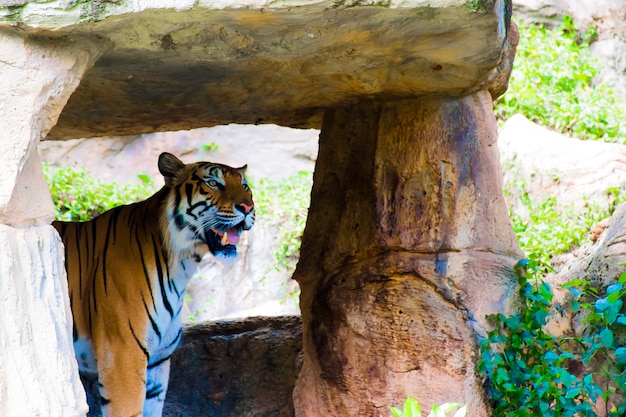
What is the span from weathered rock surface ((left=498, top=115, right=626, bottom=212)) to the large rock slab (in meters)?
2.88

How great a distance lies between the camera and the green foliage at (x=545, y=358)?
4277 millimetres

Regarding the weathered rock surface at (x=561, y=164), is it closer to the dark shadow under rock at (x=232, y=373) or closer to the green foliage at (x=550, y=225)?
the green foliage at (x=550, y=225)

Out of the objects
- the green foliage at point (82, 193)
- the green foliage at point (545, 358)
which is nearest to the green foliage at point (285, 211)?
the green foliage at point (82, 193)

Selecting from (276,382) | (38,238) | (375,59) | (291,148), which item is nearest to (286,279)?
(291,148)

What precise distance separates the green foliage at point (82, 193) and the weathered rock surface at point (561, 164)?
368 cm

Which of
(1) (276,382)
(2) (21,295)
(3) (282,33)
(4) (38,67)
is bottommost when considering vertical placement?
(1) (276,382)

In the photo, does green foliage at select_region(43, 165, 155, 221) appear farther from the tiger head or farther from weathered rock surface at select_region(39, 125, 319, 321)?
the tiger head

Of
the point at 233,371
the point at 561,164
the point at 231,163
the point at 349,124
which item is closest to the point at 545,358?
the point at 349,124

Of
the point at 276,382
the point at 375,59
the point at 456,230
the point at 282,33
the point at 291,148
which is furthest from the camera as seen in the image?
the point at 291,148

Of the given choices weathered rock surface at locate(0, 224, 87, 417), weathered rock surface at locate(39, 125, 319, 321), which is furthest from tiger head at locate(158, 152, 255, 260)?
weathered rock surface at locate(39, 125, 319, 321)

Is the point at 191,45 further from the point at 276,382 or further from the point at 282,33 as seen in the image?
the point at 276,382

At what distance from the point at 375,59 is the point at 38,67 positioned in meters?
1.52

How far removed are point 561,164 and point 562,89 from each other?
6.41 ft

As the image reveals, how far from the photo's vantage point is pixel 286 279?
8711 millimetres
